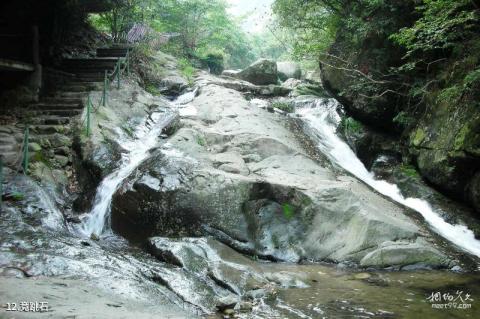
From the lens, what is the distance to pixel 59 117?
1199 cm

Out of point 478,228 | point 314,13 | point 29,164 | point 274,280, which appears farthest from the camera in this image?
point 314,13

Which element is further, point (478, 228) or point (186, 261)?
point (478, 228)

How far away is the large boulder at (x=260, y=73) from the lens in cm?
2394

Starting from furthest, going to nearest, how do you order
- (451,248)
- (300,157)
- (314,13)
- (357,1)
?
(314,13) → (357,1) → (300,157) → (451,248)

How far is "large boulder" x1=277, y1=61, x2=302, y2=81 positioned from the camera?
1143 inches

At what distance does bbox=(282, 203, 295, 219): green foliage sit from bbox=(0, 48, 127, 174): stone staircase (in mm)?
5861

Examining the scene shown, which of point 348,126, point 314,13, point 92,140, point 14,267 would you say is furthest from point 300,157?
point 314,13

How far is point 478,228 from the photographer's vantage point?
8742 mm

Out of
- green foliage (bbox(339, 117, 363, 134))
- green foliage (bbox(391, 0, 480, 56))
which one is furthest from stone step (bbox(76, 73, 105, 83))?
green foliage (bbox(391, 0, 480, 56))

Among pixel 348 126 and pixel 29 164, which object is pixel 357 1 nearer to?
pixel 348 126

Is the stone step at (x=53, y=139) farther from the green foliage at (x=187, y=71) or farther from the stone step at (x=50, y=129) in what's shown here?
the green foliage at (x=187, y=71)

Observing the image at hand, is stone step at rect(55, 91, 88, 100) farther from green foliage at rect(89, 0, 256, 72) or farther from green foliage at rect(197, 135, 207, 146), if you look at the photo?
green foliage at rect(89, 0, 256, 72)

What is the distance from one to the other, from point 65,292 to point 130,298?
2.70 ft

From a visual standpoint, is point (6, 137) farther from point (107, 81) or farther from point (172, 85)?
point (172, 85)
